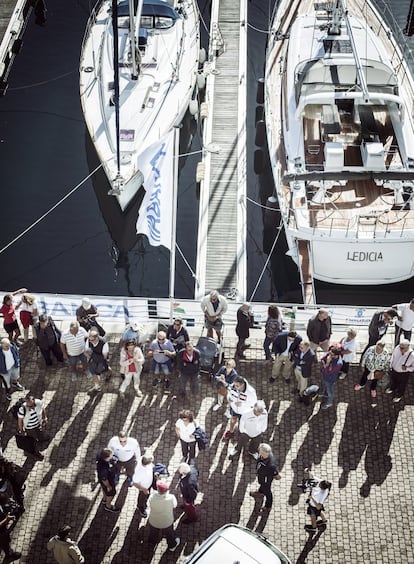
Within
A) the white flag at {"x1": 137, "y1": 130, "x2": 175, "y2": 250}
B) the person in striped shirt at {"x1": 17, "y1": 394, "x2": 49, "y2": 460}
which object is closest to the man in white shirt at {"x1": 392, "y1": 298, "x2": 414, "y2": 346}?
the white flag at {"x1": 137, "y1": 130, "x2": 175, "y2": 250}

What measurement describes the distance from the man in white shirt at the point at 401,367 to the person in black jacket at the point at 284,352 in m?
1.81

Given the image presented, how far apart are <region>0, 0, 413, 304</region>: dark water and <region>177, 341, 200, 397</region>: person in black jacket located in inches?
275

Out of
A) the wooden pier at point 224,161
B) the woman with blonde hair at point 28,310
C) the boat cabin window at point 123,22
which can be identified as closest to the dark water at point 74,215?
the wooden pier at point 224,161

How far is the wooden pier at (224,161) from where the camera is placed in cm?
2125

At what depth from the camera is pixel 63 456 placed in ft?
46.5

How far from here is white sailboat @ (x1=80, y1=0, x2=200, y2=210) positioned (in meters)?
22.7

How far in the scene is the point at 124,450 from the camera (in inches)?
504

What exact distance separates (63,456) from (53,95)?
17038 mm

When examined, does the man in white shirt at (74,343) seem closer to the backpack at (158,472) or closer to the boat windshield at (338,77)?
the backpack at (158,472)

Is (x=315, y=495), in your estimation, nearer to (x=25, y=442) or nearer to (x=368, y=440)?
(x=368, y=440)

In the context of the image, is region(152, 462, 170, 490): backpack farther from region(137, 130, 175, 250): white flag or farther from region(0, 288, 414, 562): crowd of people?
region(137, 130, 175, 250): white flag

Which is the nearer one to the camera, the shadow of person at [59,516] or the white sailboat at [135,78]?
the shadow of person at [59,516]

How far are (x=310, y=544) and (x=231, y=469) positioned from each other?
1.95 m

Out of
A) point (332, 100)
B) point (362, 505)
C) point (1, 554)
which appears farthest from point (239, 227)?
point (1, 554)
